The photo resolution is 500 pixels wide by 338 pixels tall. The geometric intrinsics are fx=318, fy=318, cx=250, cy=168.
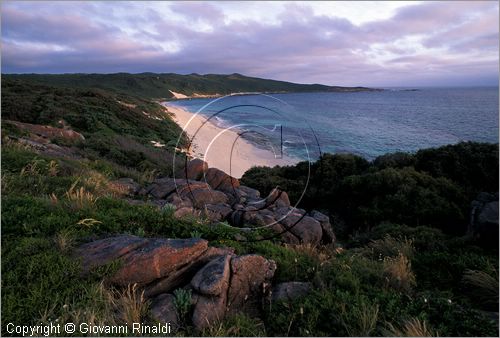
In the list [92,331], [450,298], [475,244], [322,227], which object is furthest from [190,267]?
[475,244]

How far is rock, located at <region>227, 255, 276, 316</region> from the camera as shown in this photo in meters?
4.12

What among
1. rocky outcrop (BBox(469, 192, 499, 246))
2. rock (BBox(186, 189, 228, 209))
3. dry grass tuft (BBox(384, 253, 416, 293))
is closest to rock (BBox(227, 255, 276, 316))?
dry grass tuft (BBox(384, 253, 416, 293))

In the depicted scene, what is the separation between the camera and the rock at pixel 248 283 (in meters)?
4.12

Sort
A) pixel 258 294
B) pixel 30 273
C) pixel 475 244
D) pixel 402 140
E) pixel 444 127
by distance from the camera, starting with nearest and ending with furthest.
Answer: pixel 30 273 → pixel 258 294 → pixel 475 244 → pixel 402 140 → pixel 444 127

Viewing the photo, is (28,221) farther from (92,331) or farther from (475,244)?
(475,244)

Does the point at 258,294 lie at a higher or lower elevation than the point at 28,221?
lower

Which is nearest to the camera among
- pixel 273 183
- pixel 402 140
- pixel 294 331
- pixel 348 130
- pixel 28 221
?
pixel 294 331

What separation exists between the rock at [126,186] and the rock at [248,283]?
5526mm

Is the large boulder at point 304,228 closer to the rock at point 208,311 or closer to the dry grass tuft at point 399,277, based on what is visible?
the dry grass tuft at point 399,277

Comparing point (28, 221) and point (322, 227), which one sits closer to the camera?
point (28, 221)

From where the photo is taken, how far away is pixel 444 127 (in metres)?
50.5

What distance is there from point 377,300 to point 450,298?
122 cm

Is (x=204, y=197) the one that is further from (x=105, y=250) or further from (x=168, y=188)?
(x=105, y=250)

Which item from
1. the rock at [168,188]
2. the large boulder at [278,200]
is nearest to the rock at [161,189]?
the rock at [168,188]
